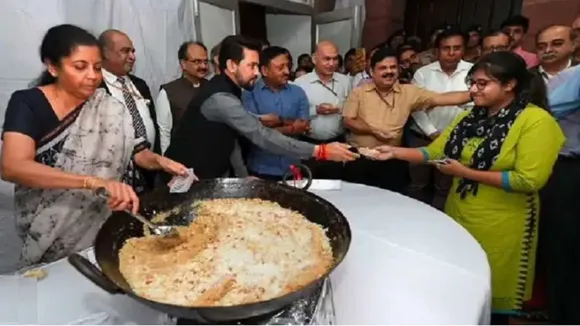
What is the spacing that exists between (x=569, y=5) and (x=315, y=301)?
3.53 m

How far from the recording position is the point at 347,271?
3.83 ft

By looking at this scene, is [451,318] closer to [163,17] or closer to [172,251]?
[172,251]

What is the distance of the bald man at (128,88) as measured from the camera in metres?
2.23

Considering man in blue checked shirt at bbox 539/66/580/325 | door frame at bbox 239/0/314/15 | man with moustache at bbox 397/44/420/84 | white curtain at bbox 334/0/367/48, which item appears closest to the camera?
man in blue checked shirt at bbox 539/66/580/325

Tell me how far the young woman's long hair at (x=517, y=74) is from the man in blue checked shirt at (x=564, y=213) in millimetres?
409

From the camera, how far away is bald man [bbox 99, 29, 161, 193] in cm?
223

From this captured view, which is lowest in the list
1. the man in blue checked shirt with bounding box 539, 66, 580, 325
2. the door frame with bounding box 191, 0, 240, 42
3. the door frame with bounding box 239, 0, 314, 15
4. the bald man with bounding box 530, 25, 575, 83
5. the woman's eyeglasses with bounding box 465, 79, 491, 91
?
the man in blue checked shirt with bounding box 539, 66, 580, 325

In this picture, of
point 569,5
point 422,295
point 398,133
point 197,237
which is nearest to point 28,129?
point 197,237

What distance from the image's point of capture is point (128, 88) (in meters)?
2.36

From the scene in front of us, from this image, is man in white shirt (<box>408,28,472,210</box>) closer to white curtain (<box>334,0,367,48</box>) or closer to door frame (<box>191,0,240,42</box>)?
door frame (<box>191,0,240,42</box>)

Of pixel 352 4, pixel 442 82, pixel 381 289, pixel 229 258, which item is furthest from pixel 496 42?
pixel 352 4

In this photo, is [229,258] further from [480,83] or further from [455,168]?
[480,83]

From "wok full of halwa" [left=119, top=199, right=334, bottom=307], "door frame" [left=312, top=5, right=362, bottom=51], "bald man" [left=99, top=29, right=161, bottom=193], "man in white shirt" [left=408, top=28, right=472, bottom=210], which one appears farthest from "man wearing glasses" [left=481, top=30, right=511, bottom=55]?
"door frame" [left=312, top=5, right=362, bottom=51]

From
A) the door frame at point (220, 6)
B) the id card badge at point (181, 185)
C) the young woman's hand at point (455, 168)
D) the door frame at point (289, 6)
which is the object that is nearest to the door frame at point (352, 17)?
the door frame at point (289, 6)
